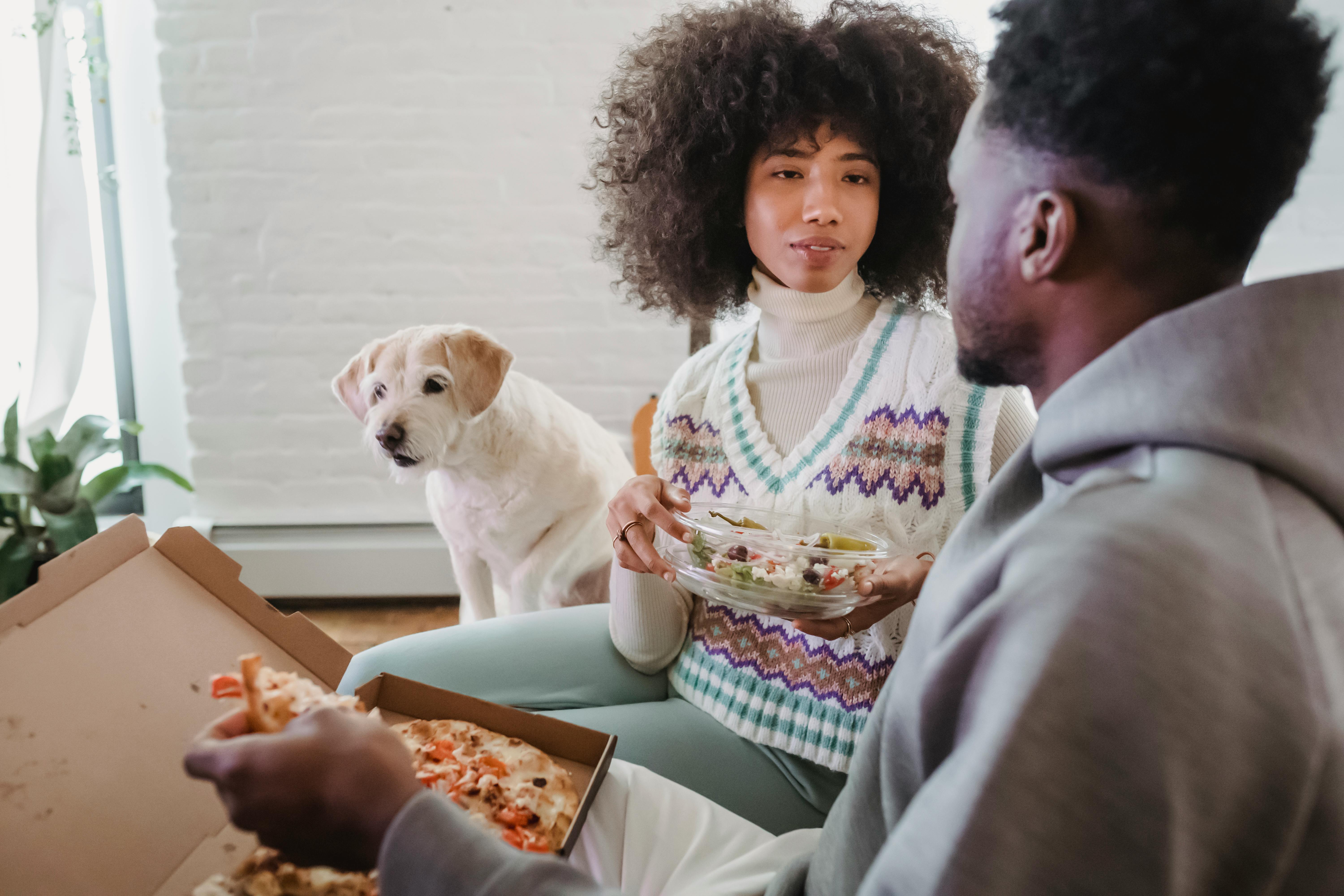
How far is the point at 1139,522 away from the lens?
0.36 metres

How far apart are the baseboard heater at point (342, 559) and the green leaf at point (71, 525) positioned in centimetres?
36

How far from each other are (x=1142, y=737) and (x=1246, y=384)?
180 mm

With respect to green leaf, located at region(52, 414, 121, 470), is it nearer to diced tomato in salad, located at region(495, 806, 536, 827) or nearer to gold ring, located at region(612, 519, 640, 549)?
gold ring, located at region(612, 519, 640, 549)

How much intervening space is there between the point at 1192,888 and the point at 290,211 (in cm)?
265

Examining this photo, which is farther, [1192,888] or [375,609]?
[375,609]

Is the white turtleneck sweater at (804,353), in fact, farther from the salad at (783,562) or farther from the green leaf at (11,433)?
the green leaf at (11,433)

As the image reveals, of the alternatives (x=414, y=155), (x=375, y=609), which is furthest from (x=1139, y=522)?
(x=375, y=609)

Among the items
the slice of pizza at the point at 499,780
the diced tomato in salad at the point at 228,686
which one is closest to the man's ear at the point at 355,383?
the slice of pizza at the point at 499,780

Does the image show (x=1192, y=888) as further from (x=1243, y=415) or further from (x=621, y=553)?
(x=621, y=553)

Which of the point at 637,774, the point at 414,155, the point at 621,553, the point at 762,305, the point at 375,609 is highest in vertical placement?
the point at 414,155

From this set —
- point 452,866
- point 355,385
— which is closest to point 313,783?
point 452,866

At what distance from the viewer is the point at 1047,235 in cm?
48

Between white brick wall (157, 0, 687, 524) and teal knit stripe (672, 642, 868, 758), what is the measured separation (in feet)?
4.91

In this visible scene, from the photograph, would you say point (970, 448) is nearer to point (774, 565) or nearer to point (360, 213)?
point (774, 565)
